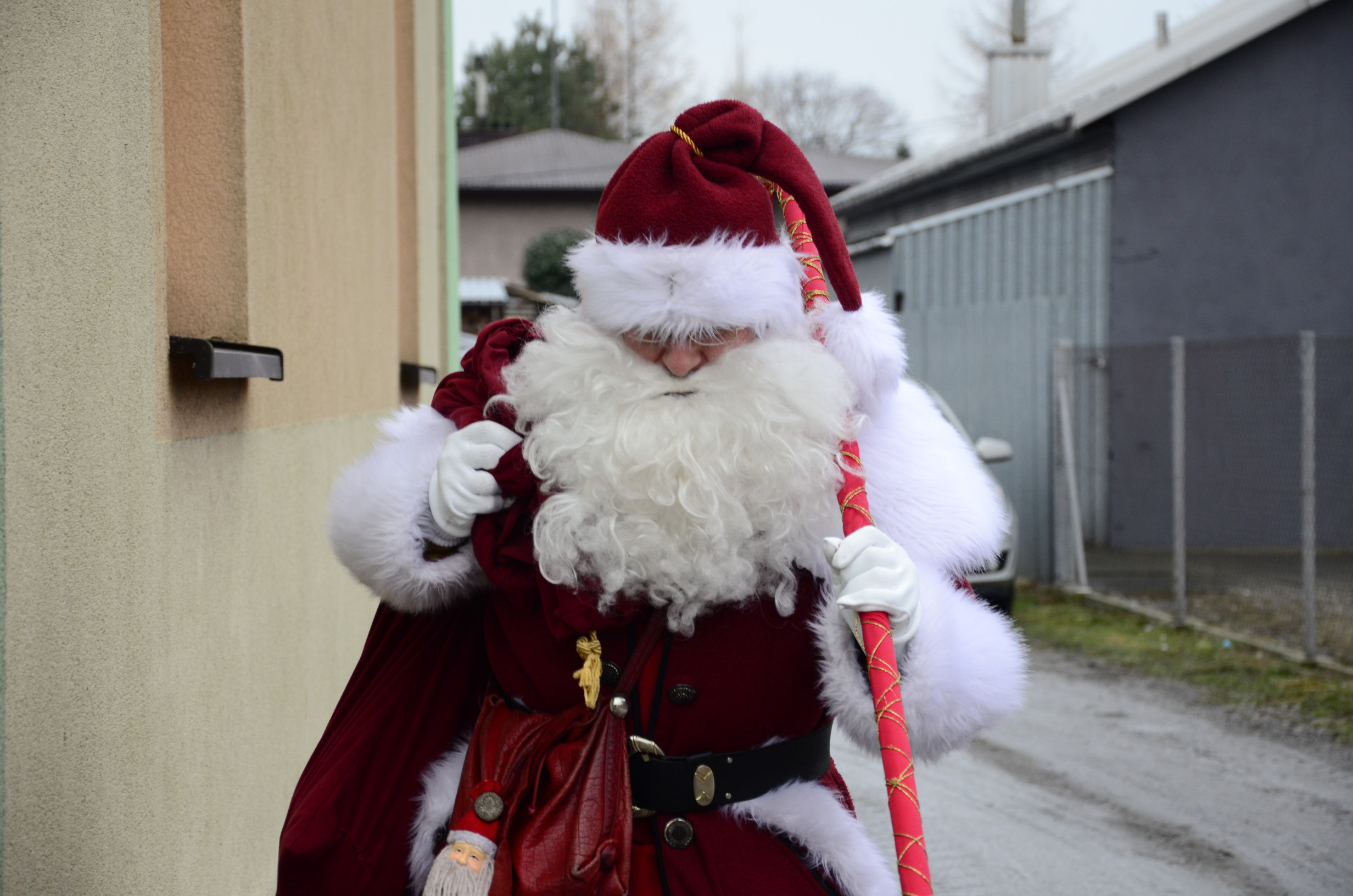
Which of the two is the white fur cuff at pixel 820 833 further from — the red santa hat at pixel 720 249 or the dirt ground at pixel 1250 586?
the dirt ground at pixel 1250 586

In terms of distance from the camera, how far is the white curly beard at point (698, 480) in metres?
2.04

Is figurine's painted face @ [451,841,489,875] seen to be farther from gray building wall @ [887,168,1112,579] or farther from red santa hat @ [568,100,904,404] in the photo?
gray building wall @ [887,168,1112,579]

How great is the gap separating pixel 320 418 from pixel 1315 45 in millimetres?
10443

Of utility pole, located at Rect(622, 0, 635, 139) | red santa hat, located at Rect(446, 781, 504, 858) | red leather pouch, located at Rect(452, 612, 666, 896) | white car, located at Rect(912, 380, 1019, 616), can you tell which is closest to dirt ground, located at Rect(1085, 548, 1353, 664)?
white car, located at Rect(912, 380, 1019, 616)

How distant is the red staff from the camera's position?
1.90 metres

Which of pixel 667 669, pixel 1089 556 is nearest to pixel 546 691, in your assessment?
pixel 667 669

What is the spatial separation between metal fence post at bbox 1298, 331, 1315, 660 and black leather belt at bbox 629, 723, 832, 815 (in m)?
5.84

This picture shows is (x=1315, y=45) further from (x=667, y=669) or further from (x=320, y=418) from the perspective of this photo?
(x=667, y=669)

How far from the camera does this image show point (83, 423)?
2449 mm

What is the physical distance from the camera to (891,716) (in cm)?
198

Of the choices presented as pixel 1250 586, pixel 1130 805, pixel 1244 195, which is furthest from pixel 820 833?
pixel 1244 195

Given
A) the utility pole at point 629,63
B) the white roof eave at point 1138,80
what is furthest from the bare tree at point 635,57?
the white roof eave at point 1138,80

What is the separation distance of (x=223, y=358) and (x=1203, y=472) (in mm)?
9904

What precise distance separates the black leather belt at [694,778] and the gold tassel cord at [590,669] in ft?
0.34
